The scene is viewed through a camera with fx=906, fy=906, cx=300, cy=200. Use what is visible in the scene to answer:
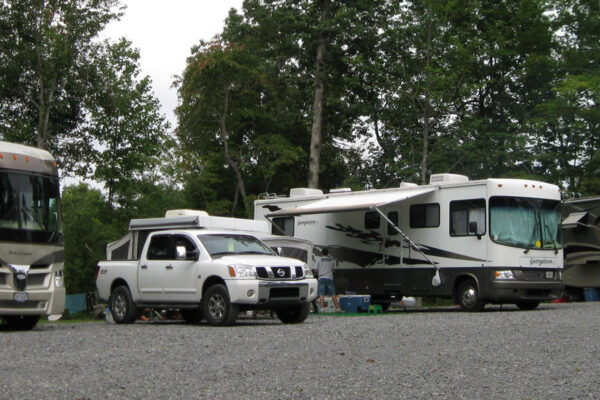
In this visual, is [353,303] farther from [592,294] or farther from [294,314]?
[592,294]

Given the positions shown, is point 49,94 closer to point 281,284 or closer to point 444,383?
point 281,284

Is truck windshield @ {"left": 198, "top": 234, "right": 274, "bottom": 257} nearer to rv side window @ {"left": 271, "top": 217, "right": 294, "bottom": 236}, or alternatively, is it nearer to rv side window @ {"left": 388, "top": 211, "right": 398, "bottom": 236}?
rv side window @ {"left": 388, "top": 211, "right": 398, "bottom": 236}

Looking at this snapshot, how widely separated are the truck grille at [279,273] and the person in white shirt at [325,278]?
5750 mm

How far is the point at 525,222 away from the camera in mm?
21078

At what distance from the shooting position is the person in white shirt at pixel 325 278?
22.5m

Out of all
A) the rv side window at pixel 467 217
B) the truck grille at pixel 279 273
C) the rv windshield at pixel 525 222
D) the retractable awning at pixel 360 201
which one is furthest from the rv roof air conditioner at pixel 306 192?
the truck grille at pixel 279 273

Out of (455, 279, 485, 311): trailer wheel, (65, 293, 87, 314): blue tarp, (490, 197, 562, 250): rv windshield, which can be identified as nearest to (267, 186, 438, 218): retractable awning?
(490, 197, 562, 250): rv windshield

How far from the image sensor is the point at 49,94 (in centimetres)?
3192

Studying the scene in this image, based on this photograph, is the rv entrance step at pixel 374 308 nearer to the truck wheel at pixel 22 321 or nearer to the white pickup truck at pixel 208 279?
the white pickup truck at pixel 208 279

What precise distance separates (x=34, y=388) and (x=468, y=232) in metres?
14.3

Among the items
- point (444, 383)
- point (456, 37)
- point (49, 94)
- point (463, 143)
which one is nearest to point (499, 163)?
point (463, 143)

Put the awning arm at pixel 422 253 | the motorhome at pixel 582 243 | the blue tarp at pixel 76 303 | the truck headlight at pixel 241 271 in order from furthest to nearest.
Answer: the blue tarp at pixel 76 303 → the motorhome at pixel 582 243 → the awning arm at pixel 422 253 → the truck headlight at pixel 241 271

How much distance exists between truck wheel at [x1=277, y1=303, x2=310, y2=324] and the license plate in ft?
15.4

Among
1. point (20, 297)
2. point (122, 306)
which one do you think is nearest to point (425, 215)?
point (122, 306)
